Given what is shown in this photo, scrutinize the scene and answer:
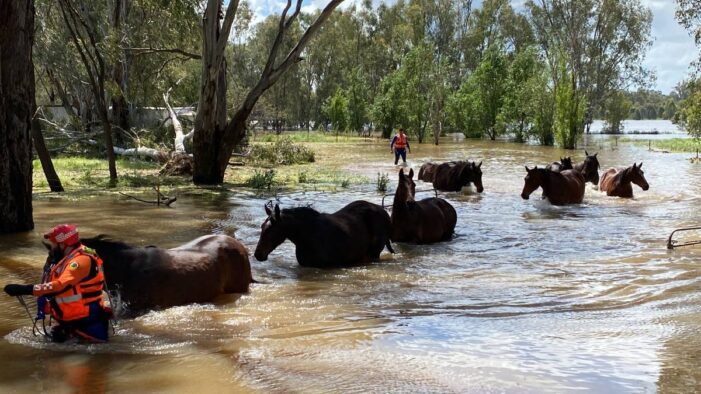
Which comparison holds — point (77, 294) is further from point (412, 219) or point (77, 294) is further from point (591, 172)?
point (591, 172)

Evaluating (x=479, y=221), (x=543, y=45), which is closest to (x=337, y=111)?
(x=543, y=45)

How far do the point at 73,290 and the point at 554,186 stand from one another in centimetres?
1358

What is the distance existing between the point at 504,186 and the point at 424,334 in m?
16.2

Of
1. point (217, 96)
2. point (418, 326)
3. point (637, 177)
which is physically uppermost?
point (217, 96)

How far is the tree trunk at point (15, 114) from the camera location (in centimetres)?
1148

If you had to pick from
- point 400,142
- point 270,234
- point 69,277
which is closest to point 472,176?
point 400,142

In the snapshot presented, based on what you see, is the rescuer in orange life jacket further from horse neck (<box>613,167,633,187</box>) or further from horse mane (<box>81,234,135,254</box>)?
horse neck (<box>613,167,633,187</box>)

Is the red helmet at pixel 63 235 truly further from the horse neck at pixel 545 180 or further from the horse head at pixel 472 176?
the horse head at pixel 472 176

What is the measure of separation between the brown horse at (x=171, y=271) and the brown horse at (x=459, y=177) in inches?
508

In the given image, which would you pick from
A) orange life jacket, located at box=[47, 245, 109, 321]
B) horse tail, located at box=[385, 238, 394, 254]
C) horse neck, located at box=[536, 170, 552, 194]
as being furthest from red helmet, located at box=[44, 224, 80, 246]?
horse neck, located at box=[536, 170, 552, 194]

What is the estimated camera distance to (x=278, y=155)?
3050 centimetres

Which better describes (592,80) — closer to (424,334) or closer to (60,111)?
(60,111)

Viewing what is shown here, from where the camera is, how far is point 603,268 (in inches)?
371

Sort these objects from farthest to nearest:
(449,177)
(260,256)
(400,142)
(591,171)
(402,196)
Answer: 1. (400,142)
2. (591,171)
3. (449,177)
4. (402,196)
5. (260,256)
